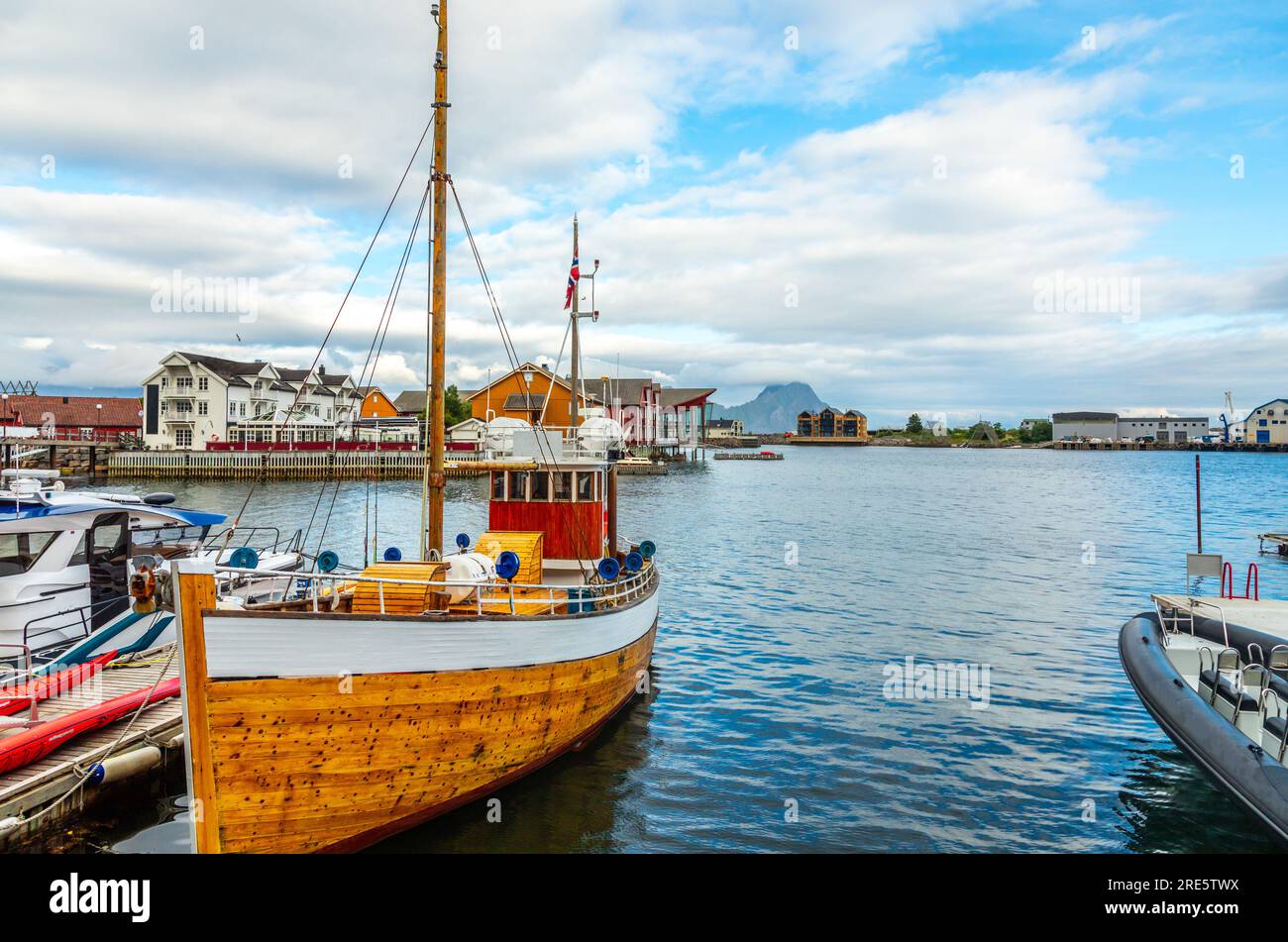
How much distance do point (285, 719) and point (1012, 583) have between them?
91.0 feet

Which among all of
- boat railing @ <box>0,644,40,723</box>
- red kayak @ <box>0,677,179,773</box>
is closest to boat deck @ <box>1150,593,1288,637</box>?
red kayak @ <box>0,677,179,773</box>

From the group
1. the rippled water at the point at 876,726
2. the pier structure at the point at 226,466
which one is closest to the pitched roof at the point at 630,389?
the pier structure at the point at 226,466

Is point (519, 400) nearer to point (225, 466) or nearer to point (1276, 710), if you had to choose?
point (225, 466)

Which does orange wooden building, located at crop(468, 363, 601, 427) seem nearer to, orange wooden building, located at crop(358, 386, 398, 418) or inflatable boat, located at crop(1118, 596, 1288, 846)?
orange wooden building, located at crop(358, 386, 398, 418)

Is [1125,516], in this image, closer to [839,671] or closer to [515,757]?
[839,671]

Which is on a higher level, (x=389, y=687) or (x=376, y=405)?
(x=376, y=405)

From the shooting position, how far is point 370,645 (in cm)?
877

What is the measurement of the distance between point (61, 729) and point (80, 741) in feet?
1.61

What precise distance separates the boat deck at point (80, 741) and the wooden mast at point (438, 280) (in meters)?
4.61

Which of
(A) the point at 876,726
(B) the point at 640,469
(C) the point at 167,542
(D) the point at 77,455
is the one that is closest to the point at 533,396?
(B) the point at 640,469

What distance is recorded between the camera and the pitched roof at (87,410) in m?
90.9

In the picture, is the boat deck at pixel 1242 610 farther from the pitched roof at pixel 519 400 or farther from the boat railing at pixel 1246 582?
the pitched roof at pixel 519 400

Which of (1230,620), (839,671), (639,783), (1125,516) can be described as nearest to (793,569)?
(839,671)

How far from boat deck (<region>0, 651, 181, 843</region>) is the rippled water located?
1062 mm
